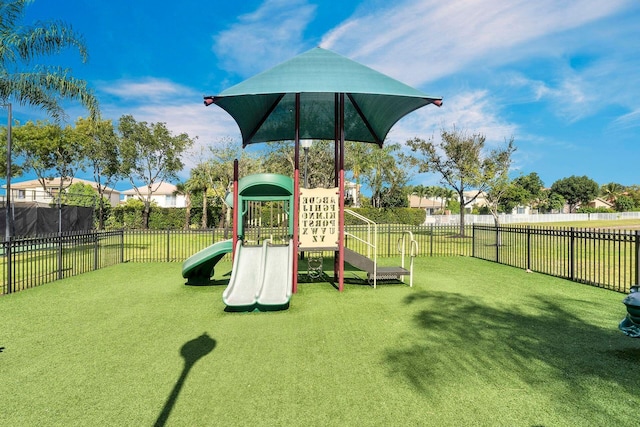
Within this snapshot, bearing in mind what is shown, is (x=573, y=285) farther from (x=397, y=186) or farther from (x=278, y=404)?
(x=397, y=186)

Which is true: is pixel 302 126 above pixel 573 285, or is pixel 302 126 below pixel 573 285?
above

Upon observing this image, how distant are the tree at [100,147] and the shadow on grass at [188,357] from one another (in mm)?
33069

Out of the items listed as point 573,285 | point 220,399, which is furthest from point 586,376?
point 573,285

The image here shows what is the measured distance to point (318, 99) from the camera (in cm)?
1123

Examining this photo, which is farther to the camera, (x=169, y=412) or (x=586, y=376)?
(x=586, y=376)

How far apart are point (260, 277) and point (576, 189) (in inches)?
4499

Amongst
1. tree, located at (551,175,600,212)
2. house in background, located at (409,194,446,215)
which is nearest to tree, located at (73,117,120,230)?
house in background, located at (409,194,446,215)

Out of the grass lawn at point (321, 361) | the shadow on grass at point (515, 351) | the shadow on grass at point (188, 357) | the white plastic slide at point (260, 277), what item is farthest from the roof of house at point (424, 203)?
the shadow on grass at point (188, 357)

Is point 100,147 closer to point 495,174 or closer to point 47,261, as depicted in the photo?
point 47,261

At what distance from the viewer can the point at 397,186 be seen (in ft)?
197

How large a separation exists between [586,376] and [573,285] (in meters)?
6.38

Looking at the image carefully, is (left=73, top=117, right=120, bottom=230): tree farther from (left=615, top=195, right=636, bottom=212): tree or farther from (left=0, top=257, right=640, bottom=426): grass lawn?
(left=615, top=195, right=636, bottom=212): tree

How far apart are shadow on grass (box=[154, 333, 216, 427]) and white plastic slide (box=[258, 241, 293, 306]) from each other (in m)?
1.80

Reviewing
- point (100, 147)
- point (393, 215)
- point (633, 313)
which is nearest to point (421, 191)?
point (393, 215)
